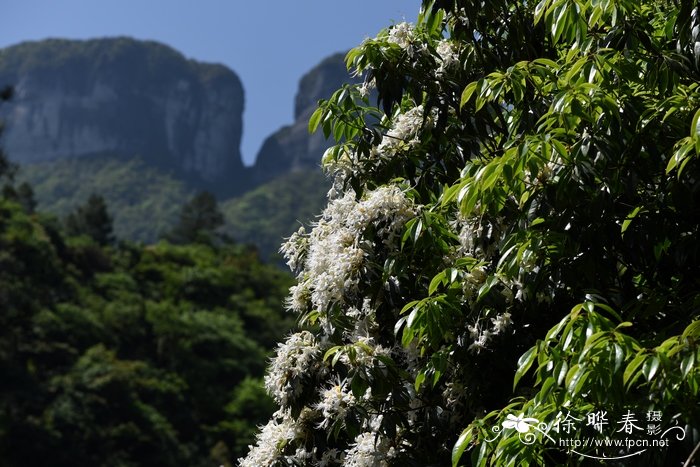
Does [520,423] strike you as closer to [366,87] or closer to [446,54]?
[366,87]

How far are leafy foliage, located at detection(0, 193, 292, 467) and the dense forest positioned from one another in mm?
65

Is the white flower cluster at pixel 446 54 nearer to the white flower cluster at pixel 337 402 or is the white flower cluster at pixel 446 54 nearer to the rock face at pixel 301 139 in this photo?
the white flower cluster at pixel 337 402

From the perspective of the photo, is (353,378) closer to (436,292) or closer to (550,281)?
(436,292)

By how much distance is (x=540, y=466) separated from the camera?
12.5 feet

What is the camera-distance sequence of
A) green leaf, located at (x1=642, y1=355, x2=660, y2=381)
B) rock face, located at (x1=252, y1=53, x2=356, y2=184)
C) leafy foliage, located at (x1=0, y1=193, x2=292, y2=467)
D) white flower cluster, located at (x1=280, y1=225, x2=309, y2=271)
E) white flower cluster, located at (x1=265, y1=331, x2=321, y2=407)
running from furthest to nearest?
1. rock face, located at (x1=252, y1=53, x2=356, y2=184)
2. leafy foliage, located at (x1=0, y1=193, x2=292, y2=467)
3. white flower cluster, located at (x1=280, y1=225, x2=309, y2=271)
4. white flower cluster, located at (x1=265, y1=331, x2=321, y2=407)
5. green leaf, located at (x1=642, y1=355, x2=660, y2=381)

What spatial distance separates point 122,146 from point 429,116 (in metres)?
159

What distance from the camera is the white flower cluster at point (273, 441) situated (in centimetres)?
528

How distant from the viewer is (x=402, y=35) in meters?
5.34

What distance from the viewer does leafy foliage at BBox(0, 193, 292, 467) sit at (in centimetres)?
4031

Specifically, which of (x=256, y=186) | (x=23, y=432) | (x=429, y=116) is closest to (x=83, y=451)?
(x=23, y=432)

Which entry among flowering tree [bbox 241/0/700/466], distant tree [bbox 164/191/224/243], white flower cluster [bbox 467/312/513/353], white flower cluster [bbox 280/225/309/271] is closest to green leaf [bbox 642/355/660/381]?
flowering tree [bbox 241/0/700/466]

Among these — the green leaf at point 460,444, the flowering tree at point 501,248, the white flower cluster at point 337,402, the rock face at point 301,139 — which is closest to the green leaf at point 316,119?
the flowering tree at point 501,248

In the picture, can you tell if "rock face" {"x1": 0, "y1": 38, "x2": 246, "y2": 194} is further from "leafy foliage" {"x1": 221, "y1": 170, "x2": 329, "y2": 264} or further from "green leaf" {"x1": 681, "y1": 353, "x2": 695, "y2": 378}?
"green leaf" {"x1": 681, "y1": 353, "x2": 695, "y2": 378}

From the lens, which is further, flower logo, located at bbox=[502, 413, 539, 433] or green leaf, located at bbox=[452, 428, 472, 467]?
green leaf, located at bbox=[452, 428, 472, 467]
